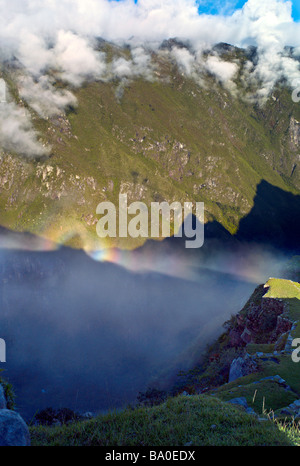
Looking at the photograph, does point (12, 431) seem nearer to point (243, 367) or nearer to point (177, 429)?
point (177, 429)

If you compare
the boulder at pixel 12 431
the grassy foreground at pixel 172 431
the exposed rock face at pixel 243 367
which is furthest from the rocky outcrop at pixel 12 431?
the exposed rock face at pixel 243 367

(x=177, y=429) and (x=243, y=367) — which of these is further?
(x=243, y=367)

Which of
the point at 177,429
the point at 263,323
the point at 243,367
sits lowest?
the point at 243,367

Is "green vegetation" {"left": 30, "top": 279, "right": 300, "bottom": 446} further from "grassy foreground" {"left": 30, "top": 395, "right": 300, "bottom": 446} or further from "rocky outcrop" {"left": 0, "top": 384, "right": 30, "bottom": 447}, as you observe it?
"rocky outcrop" {"left": 0, "top": 384, "right": 30, "bottom": 447}

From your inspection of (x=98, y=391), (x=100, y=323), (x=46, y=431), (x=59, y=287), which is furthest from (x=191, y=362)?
(x=59, y=287)

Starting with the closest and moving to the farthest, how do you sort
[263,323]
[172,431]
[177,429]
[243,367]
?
[172,431] < [177,429] < [243,367] < [263,323]

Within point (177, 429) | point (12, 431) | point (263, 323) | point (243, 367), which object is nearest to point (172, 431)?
point (177, 429)
